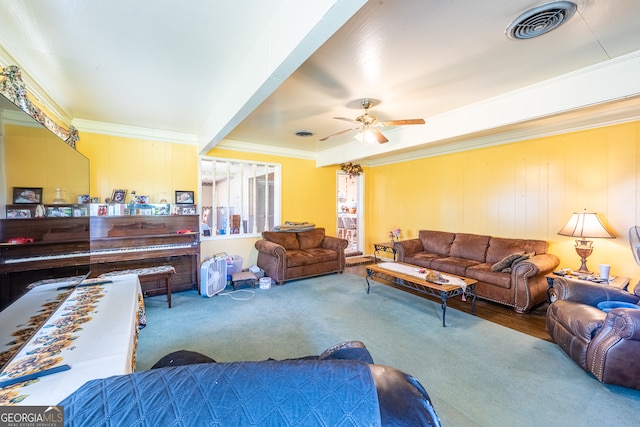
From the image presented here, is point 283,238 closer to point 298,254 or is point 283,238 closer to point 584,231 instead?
point 298,254

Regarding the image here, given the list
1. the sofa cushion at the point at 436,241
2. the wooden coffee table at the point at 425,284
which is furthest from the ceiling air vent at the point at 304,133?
the sofa cushion at the point at 436,241

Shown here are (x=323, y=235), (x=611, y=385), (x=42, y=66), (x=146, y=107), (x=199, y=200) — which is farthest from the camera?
(x=323, y=235)

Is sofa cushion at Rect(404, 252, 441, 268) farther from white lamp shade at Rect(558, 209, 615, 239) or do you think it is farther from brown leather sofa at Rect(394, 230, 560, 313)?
white lamp shade at Rect(558, 209, 615, 239)

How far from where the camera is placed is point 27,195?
1.17 meters

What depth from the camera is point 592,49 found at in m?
2.06

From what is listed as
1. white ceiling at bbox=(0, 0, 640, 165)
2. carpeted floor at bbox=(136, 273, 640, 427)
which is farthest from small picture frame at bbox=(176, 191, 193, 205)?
carpeted floor at bbox=(136, 273, 640, 427)

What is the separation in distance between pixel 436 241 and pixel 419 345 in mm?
2749

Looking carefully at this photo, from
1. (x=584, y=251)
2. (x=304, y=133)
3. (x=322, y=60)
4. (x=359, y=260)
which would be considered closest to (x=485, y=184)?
(x=584, y=251)

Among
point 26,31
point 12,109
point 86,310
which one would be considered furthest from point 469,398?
point 26,31

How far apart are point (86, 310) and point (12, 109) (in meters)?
1.20

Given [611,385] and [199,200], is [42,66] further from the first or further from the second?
[611,385]

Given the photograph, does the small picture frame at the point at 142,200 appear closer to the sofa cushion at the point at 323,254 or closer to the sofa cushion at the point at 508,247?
the sofa cushion at the point at 323,254

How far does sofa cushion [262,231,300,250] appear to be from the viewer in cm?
495

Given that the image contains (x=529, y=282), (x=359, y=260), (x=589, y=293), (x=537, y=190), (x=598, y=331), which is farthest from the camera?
(x=359, y=260)
